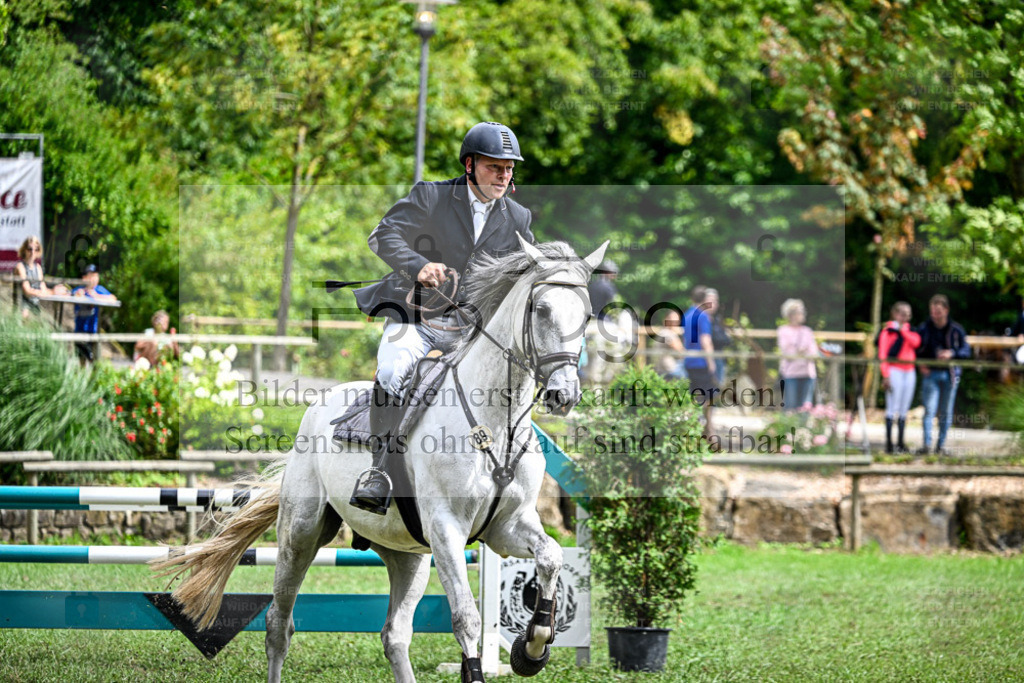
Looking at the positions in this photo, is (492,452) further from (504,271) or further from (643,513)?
(643,513)

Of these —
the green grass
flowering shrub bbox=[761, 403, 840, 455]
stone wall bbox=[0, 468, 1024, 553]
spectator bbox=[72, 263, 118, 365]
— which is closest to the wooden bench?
stone wall bbox=[0, 468, 1024, 553]

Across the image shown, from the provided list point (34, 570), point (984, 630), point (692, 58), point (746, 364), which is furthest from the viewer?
point (692, 58)

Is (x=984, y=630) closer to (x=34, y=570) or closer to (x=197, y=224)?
(x=34, y=570)

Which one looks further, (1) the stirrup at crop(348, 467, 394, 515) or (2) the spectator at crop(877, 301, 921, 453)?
(2) the spectator at crop(877, 301, 921, 453)

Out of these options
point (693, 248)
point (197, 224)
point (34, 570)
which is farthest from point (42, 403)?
point (693, 248)

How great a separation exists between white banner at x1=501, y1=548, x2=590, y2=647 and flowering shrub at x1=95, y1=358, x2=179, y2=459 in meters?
5.34

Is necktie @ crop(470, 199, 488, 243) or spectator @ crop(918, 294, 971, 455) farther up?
necktie @ crop(470, 199, 488, 243)

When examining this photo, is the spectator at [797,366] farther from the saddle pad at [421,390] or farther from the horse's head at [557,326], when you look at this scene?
the horse's head at [557,326]

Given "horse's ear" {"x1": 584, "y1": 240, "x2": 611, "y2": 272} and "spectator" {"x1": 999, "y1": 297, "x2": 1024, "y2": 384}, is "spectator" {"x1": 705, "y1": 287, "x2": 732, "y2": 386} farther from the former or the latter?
"horse's ear" {"x1": 584, "y1": 240, "x2": 611, "y2": 272}

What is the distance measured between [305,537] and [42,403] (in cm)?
547

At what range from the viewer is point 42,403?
9328 mm

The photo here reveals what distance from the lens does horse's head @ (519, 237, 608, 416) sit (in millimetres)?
3732

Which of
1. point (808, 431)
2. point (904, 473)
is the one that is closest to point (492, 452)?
point (904, 473)

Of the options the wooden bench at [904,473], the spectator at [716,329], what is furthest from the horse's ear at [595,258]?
the spectator at [716,329]
